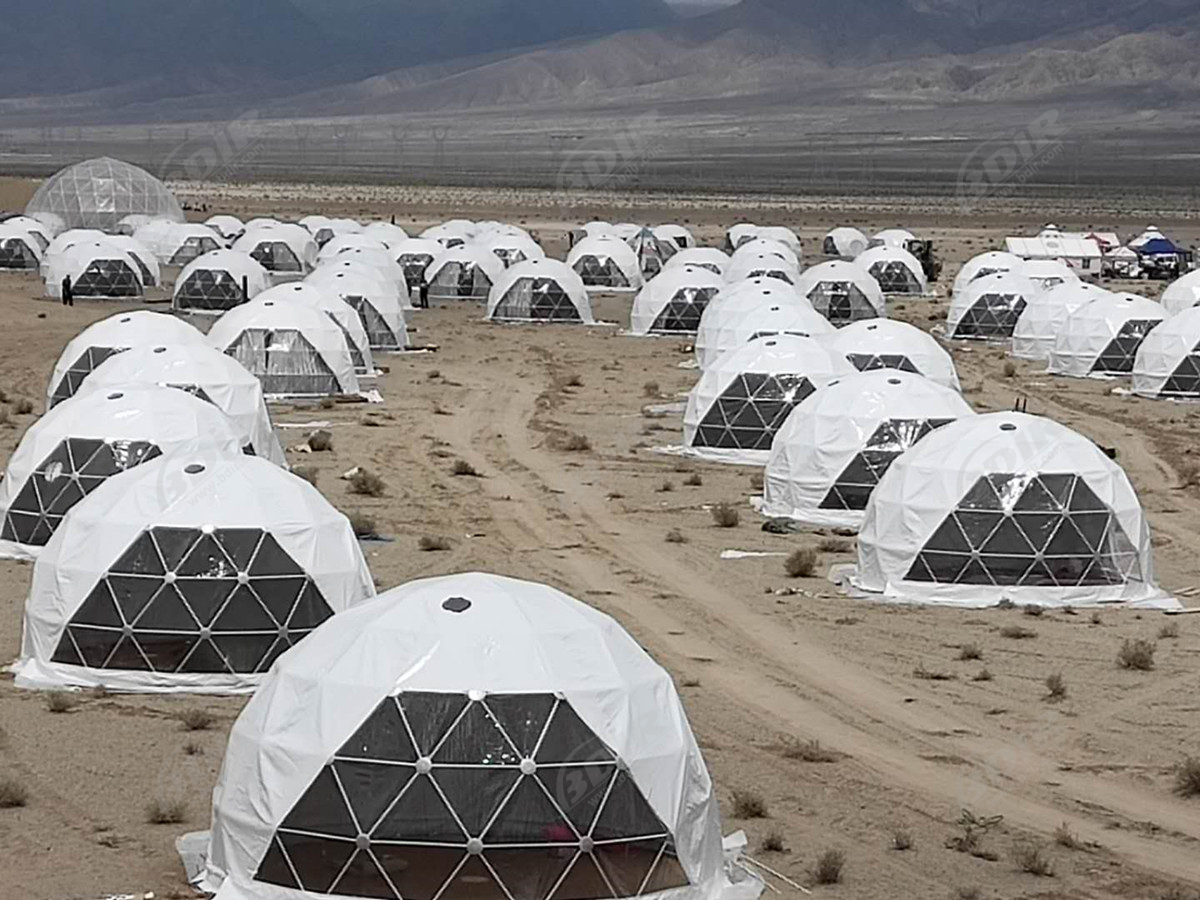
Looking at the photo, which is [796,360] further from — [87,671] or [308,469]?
[87,671]

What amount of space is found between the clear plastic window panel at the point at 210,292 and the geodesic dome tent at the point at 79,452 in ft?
132

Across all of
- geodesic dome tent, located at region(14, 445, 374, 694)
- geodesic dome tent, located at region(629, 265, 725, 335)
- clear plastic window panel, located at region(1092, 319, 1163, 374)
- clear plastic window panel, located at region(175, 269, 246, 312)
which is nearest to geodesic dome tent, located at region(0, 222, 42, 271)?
clear plastic window panel, located at region(175, 269, 246, 312)

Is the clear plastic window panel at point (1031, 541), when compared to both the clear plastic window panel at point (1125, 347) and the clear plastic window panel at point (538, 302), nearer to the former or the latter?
the clear plastic window panel at point (1125, 347)

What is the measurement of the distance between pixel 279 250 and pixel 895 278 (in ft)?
78.5

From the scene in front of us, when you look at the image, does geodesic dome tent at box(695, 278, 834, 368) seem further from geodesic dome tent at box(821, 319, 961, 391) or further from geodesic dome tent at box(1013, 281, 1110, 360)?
geodesic dome tent at box(1013, 281, 1110, 360)

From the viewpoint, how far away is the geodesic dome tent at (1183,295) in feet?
226

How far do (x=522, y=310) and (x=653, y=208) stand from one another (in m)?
74.1

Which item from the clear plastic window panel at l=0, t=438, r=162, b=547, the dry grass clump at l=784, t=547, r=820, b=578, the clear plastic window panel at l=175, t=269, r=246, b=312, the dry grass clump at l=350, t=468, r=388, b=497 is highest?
the clear plastic window panel at l=0, t=438, r=162, b=547

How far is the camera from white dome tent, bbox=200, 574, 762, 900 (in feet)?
53.0

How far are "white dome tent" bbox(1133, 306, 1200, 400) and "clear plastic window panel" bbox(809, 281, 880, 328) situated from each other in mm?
16161

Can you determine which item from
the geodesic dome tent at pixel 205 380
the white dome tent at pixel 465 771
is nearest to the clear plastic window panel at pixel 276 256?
the geodesic dome tent at pixel 205 380

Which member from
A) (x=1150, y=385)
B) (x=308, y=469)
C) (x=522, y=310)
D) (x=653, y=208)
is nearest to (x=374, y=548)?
(x=308, y=469)

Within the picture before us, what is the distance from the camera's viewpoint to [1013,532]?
3016 cm

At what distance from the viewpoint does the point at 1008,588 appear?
98.4 feet
